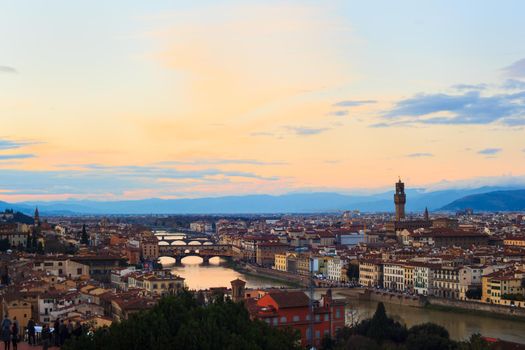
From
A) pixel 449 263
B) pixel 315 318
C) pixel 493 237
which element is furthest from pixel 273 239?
pixel 315 318

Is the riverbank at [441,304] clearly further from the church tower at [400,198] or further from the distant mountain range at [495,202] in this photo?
the distant mountain range at [495,202]

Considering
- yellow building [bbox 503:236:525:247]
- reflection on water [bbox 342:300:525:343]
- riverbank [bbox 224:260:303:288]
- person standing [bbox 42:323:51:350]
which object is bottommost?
reflection on water [bbox 342:300:525:343]

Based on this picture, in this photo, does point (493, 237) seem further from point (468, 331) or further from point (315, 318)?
point (315, 318)

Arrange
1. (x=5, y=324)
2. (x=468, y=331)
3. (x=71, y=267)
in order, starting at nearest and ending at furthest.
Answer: (x=5, y=324), (x=468, y=331), (x=71, y=267)

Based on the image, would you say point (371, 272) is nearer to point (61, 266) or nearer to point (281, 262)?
point (281, 262)

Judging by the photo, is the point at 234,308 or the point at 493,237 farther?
the point at 493,237

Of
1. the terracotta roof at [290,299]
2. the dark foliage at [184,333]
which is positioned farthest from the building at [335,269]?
the dark foliage at [184,333]

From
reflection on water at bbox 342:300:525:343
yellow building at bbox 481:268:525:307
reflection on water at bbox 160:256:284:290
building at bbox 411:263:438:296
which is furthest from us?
reflection on water at bbox 160:256:284:290

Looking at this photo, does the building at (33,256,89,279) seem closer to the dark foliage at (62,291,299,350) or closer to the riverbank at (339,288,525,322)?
the riverbank at (339,288,525,322)

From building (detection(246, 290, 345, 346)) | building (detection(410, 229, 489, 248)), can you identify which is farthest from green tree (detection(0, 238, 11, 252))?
building (detection(410, 229, 489, 248))
